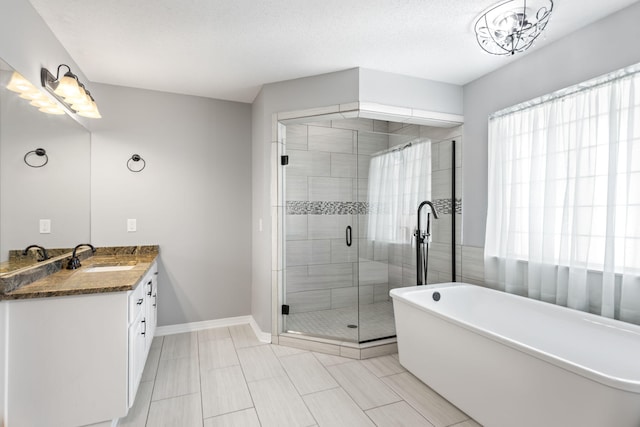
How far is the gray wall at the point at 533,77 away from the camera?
208 centimetres

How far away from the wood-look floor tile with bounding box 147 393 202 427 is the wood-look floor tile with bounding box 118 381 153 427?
39 mm

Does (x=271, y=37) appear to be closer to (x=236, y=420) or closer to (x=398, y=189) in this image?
(x=398, y=189)

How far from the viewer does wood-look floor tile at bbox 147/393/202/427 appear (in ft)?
6.65

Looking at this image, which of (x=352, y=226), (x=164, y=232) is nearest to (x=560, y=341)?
(x=352, y=226)

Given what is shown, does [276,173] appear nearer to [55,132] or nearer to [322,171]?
[322,171]

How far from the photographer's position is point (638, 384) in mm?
1272

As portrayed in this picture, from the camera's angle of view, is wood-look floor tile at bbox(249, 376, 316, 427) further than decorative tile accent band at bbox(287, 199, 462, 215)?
No

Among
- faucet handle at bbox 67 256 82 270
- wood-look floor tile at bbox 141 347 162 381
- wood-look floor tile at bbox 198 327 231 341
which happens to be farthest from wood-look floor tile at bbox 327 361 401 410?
faucet handle at bbox 67 256 82 270

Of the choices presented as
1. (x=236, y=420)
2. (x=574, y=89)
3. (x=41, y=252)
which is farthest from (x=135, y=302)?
(x=574, y=89)

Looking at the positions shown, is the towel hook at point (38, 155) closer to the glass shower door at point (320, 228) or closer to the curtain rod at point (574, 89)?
the glass shower door at point (320, 228)

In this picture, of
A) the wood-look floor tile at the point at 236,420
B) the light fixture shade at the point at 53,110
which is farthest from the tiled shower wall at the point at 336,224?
the light fixture shade at the point at 53,110

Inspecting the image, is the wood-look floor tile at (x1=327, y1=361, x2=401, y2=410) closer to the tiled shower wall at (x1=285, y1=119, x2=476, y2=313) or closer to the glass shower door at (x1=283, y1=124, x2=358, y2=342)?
the glass shower door at (x1=283, y1=124, x2=358, y2=342)

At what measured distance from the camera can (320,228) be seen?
11.0ft

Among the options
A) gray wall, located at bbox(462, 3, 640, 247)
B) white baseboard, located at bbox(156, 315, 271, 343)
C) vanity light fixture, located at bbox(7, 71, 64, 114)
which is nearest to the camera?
vanity light fixture, located at bbox(7, 71, 64, 114)
